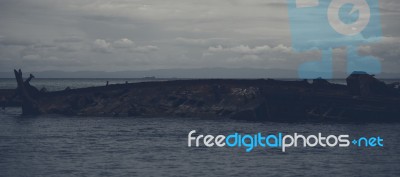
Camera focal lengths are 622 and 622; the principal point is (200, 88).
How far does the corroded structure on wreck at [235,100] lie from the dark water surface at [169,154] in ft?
8.17

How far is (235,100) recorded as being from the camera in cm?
6912

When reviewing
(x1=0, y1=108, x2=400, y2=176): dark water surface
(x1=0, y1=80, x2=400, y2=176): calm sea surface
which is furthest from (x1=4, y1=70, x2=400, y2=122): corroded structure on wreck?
(x1=0, y1=108, x2=400, y2=176): dark water surface

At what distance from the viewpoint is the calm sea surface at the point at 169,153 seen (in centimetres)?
3566

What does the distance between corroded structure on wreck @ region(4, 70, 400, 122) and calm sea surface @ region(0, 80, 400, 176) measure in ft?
7.78

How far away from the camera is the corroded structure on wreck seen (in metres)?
63.0

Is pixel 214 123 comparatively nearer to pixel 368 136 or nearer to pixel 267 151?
pixel 368 136

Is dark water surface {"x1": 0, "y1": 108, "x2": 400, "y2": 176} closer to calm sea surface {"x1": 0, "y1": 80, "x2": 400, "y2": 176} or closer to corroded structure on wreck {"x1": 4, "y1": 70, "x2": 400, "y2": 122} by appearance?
calm sea surface {"x1": 0, "y1": 80, "x2": 400, "y2": 176}

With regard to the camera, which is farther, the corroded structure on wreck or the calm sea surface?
the corroded structure on wreck

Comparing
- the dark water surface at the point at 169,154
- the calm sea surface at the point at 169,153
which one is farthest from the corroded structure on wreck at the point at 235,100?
the dark water surface at the point at 169,154

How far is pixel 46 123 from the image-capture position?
220 feet

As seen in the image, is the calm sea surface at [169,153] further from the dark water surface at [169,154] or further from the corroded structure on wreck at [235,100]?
the corroded structure on wreck at [235,100]

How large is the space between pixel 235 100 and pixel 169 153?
2700 cm

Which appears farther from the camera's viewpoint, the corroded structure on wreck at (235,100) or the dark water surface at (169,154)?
the corroded structure on wreck at (235,100)

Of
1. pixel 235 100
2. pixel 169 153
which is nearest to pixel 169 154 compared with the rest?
pixel 169 153
